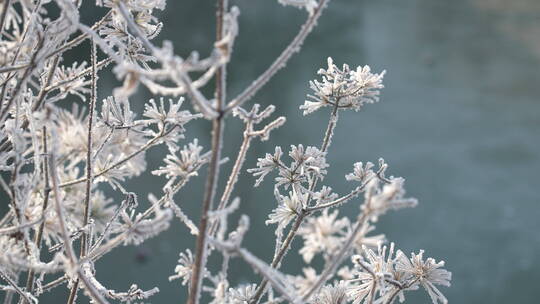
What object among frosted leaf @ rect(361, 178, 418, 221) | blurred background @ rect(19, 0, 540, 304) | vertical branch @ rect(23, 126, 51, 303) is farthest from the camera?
blurred background @ rect(19, 0, 540, 304)

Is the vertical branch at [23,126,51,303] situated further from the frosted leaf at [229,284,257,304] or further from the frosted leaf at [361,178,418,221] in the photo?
the frosted leaf at [361,178,418,221]

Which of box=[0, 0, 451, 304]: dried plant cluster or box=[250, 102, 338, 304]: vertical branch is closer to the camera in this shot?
box=[0, 0, 451, 304]: dried plant cluster

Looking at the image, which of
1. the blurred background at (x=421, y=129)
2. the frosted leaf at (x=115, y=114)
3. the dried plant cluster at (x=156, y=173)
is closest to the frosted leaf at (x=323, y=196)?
the dried plant cluster at (x=156, y=173)

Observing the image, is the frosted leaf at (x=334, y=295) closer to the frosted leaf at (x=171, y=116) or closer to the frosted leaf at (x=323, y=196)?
the frosted leaf at (x=323, y=196)

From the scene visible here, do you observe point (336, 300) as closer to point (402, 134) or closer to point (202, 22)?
point (402, 134)

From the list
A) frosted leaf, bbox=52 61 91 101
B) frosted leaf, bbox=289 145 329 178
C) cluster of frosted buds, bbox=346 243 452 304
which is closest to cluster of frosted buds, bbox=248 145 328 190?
frosted leaf, bbox=289 145 329 178

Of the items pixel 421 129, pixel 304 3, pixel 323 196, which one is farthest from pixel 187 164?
pixel 421 129

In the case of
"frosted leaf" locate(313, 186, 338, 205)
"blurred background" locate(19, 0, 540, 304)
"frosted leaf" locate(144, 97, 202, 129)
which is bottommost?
"frosted leaf" locate(313, 186, 338, 205)
